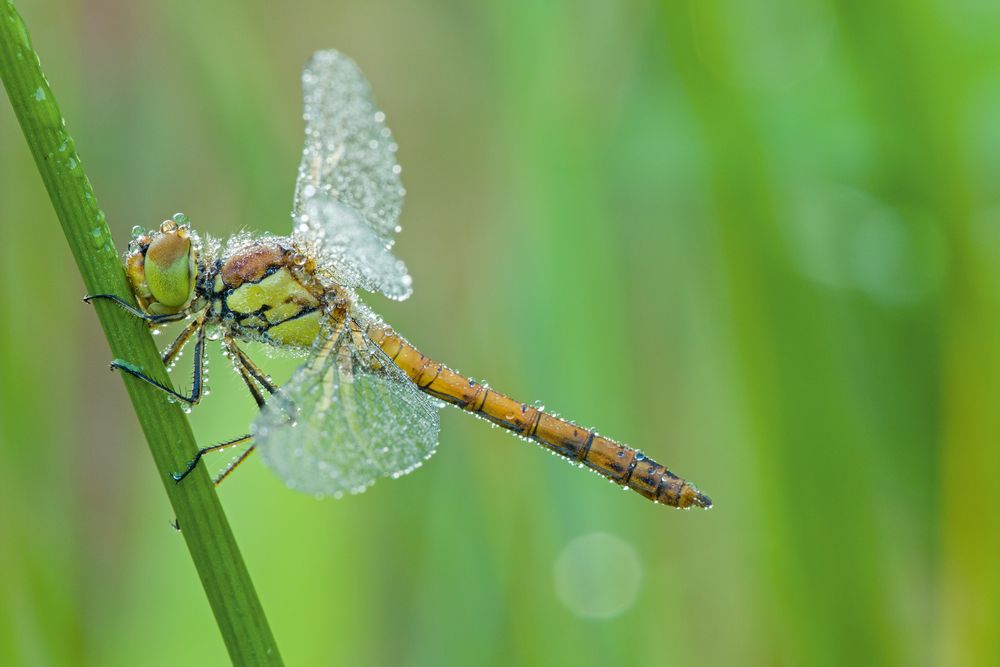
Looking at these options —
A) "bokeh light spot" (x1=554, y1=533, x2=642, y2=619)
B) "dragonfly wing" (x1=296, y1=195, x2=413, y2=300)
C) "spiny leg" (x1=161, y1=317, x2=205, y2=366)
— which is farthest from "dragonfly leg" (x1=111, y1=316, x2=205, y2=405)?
"bokeh light spot" (x1=554, y1=533, x2=642, y2=619)

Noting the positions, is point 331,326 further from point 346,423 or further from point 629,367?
point 629,367

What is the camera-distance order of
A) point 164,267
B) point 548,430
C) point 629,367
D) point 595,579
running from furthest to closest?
1. point 629,367
2. point 548,430
3. point 595,579
4. point 164,267

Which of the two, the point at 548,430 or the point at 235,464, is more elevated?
the point at 548,430

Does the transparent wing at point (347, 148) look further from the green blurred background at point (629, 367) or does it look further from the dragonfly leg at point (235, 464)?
the dragonfly leg at point (235, 464)

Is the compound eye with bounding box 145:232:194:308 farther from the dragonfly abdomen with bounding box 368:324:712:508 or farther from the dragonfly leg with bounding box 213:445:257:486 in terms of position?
the dragonfly abdomen with bounding box 368:324:712:508

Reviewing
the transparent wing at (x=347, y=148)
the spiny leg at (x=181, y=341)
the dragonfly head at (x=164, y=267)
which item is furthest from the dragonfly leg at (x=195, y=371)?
the transparent wing at (x=347, y=148)

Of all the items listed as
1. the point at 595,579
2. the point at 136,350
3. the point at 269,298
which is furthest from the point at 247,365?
the point at 595,579
